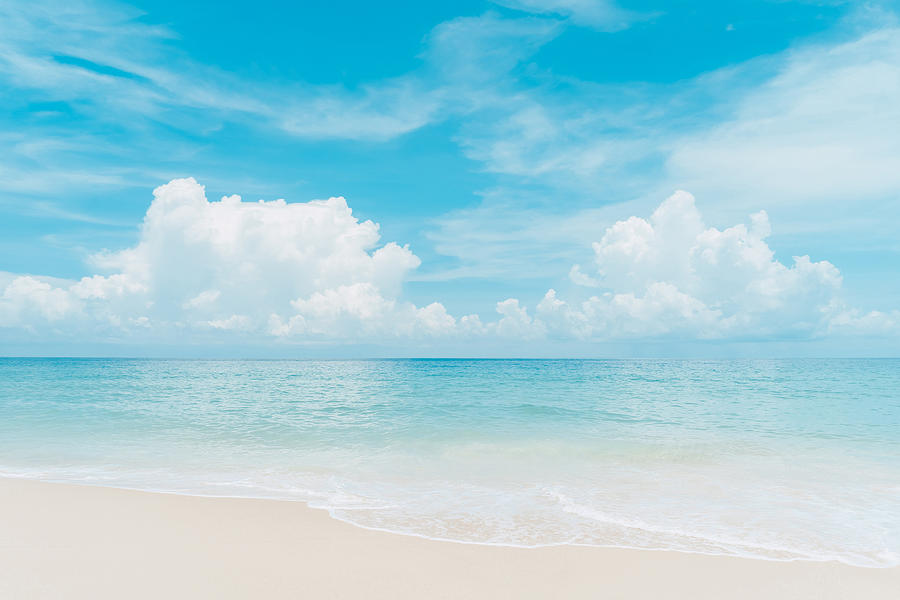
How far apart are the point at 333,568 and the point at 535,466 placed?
789 centimetres

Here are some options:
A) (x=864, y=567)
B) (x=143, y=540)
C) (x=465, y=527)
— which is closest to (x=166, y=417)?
(x=143, y=540)

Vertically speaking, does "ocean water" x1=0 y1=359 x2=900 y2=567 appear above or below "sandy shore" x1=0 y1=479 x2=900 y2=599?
below

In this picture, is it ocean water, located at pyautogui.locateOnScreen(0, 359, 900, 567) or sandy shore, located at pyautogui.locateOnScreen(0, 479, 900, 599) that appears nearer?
sandy shore, located at pyautogui.locateOnScreen(0, 479, 900, 599)

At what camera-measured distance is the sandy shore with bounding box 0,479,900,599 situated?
6004mm

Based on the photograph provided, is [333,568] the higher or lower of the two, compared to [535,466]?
higher

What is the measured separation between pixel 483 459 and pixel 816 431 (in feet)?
45.5

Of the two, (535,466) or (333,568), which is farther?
(535,466)

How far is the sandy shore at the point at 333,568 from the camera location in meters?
6.00

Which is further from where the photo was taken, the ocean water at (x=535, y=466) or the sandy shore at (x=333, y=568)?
the ocean water at (x=535, y=466)

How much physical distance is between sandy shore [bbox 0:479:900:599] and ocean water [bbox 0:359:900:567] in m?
0.55

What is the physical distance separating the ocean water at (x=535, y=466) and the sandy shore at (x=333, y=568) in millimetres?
548

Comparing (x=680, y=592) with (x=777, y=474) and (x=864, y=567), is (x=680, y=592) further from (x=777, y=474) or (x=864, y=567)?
(x=777, y=474)

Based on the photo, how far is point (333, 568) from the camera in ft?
21.6

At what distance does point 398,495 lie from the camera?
34.8 ft
